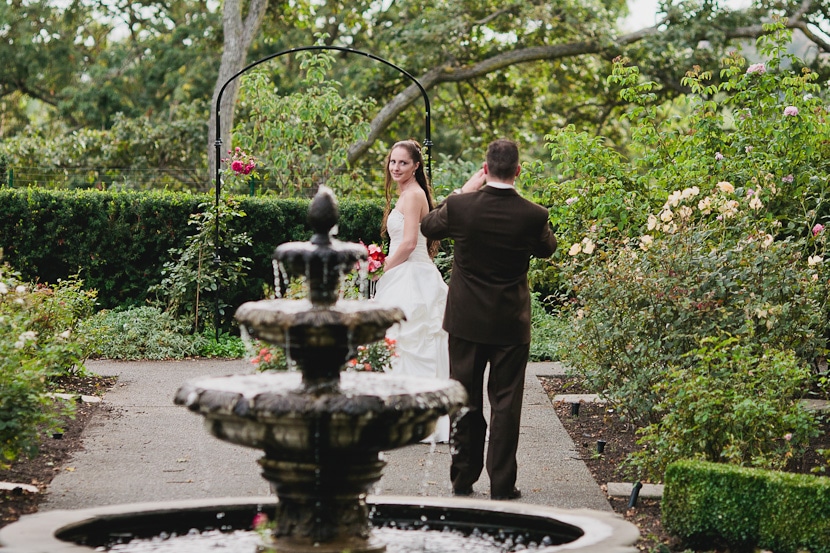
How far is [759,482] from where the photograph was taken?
5.14 meters

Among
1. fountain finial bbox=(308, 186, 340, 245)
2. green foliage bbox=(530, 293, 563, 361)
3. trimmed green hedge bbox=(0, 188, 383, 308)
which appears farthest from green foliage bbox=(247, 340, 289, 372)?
trimmed green hedge bbox=(0, 188, 383, 308)

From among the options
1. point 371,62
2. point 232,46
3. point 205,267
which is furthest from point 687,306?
point 371,62

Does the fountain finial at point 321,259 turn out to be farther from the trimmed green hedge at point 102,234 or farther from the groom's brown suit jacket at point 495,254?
the trimmed green hedge at point 102,234

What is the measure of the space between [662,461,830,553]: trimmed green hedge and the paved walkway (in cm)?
79

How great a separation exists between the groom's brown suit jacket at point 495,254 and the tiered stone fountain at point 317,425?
127cm

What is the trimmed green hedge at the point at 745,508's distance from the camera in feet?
16.3

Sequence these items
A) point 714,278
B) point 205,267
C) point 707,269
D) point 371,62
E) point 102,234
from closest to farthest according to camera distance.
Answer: point 714,278 < point 707,269 < point 205,267 < point 102,234 < point 371,62

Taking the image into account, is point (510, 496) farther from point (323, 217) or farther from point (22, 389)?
point (22, 389)

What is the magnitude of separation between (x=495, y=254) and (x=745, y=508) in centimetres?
180

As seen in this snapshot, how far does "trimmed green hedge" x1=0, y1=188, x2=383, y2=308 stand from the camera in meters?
13.2

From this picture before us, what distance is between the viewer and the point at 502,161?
19.7 feet

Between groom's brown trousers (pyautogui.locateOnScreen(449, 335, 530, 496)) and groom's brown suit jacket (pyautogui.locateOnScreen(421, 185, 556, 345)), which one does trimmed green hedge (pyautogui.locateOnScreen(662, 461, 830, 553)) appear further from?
groom's brown suit jacket (pyautogui.locateOnScreen(421, 185, 556, 345))

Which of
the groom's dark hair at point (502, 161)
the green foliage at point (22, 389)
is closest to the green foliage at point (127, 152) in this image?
the green foliage at point (22, 389)

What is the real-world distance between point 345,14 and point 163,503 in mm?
20752
